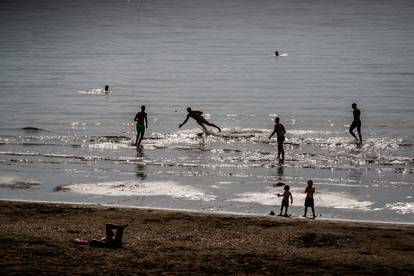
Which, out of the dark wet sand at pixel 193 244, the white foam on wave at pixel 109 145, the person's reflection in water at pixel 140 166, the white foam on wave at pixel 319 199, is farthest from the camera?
the white foam on wave at pixel 109 145

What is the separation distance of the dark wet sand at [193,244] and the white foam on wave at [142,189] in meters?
3.09

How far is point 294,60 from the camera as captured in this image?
84.0 metres

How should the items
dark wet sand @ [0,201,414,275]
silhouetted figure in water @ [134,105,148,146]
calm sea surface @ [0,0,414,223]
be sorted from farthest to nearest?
silhouetted figure in water @ [134,105,148,146], calm sea surface @ [0,0,414,223], dark wet sand @ [0,201,414,275]

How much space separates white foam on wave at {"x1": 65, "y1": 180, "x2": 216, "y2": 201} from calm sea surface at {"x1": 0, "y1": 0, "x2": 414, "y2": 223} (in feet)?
0.12

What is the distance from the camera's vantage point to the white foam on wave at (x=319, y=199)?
24562 millimetres

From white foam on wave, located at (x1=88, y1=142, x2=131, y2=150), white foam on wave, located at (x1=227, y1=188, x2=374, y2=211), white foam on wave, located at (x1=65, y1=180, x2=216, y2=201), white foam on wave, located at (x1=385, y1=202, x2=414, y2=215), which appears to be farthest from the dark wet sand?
white foam on wave, located at (x1=88, y1=142, x2=131, y2=150)

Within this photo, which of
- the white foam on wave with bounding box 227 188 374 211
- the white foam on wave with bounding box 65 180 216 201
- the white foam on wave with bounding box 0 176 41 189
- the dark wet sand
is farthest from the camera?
the white foam on wave with bounding box 0 176 41 189

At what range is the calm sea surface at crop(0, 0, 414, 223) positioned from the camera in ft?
88.3

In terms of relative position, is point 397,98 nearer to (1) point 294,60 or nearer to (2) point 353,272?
(1) point 294,60

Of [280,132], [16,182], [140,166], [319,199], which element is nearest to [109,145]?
[140,166]

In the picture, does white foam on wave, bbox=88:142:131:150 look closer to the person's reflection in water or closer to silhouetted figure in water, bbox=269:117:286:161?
the person's reflection in water

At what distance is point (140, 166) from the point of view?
3173cm

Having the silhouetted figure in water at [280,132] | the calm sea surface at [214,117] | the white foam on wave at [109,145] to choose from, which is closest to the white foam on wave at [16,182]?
the calm sea surface at [214,117]

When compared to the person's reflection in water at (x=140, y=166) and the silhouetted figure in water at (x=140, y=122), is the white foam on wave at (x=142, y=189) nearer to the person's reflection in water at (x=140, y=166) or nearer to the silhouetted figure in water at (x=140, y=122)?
the person's reflection in water at (x=140, y=166)
